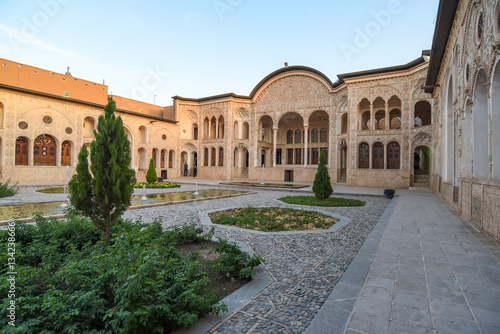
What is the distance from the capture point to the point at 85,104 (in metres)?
22.9

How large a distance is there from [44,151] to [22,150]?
1366 mm

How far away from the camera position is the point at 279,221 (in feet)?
25.4

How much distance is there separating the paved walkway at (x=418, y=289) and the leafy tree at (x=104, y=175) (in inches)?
137

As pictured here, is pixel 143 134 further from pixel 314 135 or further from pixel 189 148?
pixel 314 135

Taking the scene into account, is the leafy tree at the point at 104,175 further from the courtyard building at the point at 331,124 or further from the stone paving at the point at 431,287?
the courtyard building at the point at 331,124

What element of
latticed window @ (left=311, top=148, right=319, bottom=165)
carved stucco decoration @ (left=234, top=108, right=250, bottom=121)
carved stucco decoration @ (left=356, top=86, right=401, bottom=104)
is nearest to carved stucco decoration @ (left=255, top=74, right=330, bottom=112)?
carved stucco decoration @ (left=234, top=108, right=250, bottom=121)

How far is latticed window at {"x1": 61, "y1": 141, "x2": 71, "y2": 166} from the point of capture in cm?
2220

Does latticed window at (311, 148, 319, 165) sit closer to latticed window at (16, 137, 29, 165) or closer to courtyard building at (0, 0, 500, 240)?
courtyard building at (0, 0, 500, 240)

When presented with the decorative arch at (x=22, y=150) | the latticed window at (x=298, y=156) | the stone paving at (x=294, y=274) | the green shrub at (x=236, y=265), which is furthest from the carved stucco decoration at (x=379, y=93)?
the decorative arch at (x=22, y=150)

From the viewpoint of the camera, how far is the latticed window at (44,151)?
20734mm

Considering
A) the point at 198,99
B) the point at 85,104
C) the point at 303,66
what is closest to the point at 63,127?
the point at 85,104

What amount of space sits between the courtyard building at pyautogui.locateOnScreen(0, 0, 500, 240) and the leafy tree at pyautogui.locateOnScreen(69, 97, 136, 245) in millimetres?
7173

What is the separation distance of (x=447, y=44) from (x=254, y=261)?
538 inches

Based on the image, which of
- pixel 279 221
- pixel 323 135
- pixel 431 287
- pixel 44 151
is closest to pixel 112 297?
pixel 431 287
